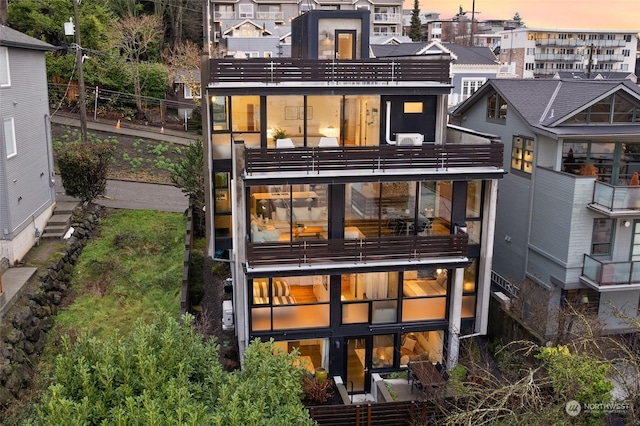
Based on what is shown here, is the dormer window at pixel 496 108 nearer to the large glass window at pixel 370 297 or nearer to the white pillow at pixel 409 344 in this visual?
the large glass window at pixel 370 297

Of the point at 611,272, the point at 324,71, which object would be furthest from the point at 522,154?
A: the point at 324,71

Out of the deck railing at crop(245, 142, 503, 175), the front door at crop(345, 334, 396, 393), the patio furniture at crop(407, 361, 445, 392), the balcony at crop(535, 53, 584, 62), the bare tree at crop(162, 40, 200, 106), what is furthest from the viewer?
the balcony at crop(535, 53, 584, 62)

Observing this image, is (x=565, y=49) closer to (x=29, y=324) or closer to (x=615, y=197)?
(x=615, y=197)

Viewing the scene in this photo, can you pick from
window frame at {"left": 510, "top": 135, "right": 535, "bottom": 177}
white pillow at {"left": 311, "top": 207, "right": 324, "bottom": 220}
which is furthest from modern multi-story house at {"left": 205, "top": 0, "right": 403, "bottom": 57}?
white pillow at {"left": 311, "top": 207, "right": 324, "bottom": 220}

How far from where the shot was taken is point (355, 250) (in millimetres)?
17219

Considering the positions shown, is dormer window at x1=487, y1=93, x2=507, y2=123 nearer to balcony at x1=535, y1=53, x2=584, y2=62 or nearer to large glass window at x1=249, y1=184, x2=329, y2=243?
large glass window at x1=249, y1=184, x2=329, y2=243

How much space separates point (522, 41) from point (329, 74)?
2937 inches

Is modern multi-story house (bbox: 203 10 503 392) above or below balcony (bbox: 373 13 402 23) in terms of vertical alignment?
below

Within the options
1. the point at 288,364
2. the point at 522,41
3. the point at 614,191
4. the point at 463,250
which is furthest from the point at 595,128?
the point at 522,41

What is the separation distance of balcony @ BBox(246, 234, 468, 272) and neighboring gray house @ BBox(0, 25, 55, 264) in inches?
358

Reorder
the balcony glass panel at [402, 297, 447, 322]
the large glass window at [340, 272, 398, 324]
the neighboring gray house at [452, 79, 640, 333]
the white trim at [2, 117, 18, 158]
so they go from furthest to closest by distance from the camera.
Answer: the white trim at [2, 117, 18, 158], the neighboring gray house at [452, 79, 640, 333], the balcony glass panel at [402, 297, 447, 322], the large glass window at [340, 272, 398, 324]

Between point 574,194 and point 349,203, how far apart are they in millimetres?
7470

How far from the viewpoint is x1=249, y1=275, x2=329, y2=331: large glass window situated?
1791 cm

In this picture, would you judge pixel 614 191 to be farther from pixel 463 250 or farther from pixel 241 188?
pixel 241 188
